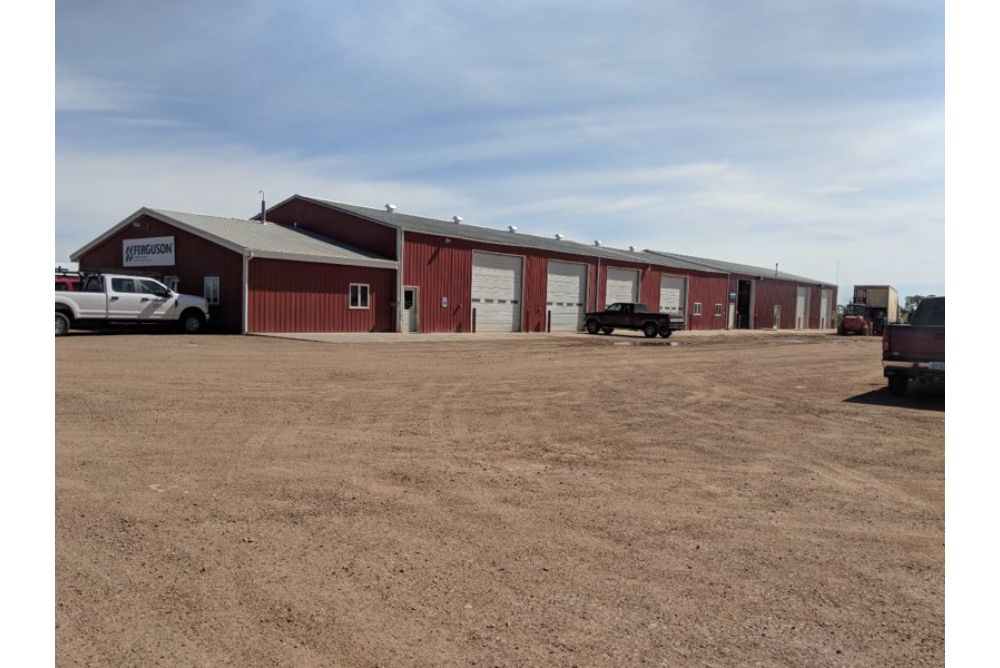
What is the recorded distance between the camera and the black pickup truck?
3409 cm

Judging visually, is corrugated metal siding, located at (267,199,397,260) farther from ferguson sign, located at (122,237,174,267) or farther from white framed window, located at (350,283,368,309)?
ferguson sign, located at (122,237,174,267)

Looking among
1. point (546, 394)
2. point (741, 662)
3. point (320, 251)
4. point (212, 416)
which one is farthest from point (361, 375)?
point (320, 251)

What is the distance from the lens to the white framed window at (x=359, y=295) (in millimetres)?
29609

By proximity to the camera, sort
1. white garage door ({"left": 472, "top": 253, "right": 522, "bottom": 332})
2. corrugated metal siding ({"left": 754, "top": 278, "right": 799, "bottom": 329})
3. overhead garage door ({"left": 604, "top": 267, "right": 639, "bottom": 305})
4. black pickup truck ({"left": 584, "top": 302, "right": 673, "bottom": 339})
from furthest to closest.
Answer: corrugated metal siding ({"left": 754, "top": 278, "right": 799, "bottom": 329}) < overhead garage door ({"left": 604, "top": 267, "right": 639, "bottom": 305}) < white garage door ({"left": 472, "top": 253, "right": 522, "bottom": 332}) < black pickup truck ({"left": 584, "top": 302, "right": 673, "bottom": 339})

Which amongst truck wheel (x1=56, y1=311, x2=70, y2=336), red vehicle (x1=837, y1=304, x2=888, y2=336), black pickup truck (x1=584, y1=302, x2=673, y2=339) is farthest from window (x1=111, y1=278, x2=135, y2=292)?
red vehicle (x1=837, y1=304, x2=888, y2=336)

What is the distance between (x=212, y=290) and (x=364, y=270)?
603 cm

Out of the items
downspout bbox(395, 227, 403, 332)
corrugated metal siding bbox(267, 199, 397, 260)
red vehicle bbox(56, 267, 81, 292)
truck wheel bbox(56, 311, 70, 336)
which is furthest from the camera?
corrugated metal siding bbox(267, 199, 397, 260)

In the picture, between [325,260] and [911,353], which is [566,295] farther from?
[911,353]

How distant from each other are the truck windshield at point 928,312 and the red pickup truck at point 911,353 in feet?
6.83

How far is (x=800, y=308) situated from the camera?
62938 millimetres

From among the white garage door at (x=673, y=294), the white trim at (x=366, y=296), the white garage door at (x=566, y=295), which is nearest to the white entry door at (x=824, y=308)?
the white garage door at (x=673, y=294)

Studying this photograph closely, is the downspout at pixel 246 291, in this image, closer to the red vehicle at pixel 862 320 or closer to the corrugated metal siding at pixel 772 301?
the red vehicle at pixel 862 320

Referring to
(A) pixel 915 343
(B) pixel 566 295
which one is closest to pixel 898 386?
(A) pixel 915 343

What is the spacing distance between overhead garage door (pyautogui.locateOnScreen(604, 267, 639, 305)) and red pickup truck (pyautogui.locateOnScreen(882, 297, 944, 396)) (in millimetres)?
28454
